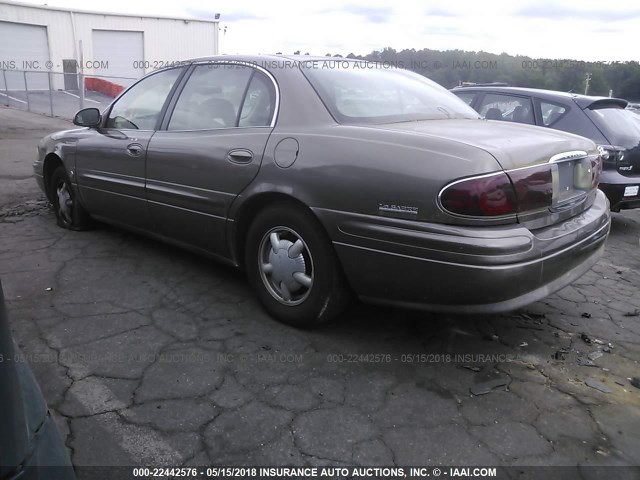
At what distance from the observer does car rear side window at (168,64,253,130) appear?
11.0ft

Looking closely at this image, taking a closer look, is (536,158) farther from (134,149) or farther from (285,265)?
(134,149)

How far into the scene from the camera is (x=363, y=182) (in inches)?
100

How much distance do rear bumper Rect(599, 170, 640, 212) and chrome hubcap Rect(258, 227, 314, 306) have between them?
12.9 ft

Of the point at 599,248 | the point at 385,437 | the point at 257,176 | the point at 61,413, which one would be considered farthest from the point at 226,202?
the point at 599,248

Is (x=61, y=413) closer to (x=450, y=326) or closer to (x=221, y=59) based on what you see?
(x=450, y=326)

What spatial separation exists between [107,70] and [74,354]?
2956cm

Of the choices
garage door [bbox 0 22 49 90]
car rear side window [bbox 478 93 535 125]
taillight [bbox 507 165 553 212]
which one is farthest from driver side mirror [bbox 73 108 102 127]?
garage door [bbox 0 22 49 90]

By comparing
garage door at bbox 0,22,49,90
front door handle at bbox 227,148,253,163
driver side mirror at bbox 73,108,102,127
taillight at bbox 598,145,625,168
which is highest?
garage door at bbox 0,22,49,90

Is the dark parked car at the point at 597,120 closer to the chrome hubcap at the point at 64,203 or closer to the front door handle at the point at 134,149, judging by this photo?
the front door handle at the point at 134,149

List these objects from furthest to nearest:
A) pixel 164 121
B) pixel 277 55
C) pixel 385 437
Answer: pixel 164 121 < pixel 277 55 < pixel 385 437

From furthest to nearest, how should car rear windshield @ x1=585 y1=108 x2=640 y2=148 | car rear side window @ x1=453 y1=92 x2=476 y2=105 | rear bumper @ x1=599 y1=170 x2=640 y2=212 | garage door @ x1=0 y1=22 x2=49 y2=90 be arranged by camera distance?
1. garage door @ x1=0 y1=22 x2=49 y2=90
2. car rear side window @ x1=453 y1=92 x2=476 y2=105
3. car rear windshield @ x1=585 y1=108 x2=640 y2=148
4. rear bumper @ x1=599 y1=170 x2=640 y2=212

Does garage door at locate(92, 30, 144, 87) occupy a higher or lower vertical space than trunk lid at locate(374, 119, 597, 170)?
higher

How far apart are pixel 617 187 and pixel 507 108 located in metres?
1.57

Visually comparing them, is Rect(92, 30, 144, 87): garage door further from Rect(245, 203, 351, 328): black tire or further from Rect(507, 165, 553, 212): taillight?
Rect(507, 165, 553, 212): taillight
